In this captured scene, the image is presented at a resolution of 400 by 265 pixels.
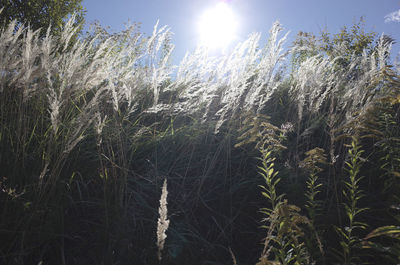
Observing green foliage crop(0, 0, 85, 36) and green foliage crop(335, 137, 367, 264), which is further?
green foliage crop(0, 0, 85, 36)

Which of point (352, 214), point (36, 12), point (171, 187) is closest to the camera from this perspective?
point (352, 214)

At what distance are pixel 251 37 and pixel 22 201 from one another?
94.8 inches

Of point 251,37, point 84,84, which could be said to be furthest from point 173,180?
point 251,37

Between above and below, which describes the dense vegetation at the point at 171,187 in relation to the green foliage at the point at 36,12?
below

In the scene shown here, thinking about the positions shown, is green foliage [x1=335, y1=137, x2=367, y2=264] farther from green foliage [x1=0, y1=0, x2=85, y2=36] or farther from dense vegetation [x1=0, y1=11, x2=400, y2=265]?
green foliage [x1=0, y1=0, x2=85, y2=36]

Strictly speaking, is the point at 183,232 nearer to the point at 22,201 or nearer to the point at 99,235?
Answer: the point at 99,235

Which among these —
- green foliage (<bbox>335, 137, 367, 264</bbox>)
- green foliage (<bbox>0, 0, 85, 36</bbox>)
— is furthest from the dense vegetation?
green foliage (<bbox>0, 0, 85, 36</bbox>)

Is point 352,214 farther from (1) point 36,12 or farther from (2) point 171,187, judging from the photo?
(1) point 36,12

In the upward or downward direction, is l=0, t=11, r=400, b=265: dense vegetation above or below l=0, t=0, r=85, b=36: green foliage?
below

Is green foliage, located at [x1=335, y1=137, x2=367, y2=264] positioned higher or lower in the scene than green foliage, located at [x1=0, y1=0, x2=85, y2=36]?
lower

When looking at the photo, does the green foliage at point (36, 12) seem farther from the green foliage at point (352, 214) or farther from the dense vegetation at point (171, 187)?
the green foliage at point (352, 214)

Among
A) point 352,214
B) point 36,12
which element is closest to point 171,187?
point 352,214

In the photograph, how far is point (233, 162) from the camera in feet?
8.96

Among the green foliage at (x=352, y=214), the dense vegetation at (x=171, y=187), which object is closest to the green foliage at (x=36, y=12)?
the dense vegetation at (x=171, y=187)
